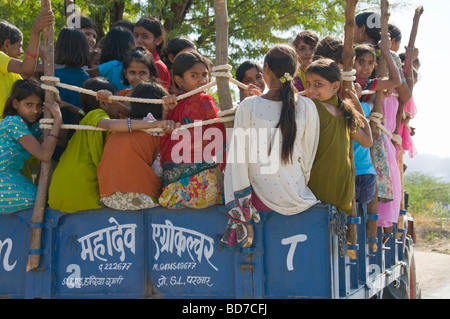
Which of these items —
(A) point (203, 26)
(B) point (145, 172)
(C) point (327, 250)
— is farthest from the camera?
(A) point (203, 26)

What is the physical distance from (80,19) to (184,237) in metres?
3.04

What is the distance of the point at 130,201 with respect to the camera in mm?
3223

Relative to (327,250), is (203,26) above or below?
above

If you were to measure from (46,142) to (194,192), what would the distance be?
95 centimetres

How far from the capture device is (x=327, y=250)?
2.85m

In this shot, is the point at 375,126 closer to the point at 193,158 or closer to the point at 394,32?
the point at 193,158

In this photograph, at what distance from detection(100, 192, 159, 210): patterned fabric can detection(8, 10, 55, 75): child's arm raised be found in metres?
1.16

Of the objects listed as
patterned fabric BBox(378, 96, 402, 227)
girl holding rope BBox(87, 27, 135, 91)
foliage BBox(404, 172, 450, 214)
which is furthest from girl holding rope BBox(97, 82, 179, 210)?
foliage BBox(404, 172, 450, 214)

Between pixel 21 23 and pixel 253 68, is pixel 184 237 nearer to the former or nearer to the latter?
pixel 253 68

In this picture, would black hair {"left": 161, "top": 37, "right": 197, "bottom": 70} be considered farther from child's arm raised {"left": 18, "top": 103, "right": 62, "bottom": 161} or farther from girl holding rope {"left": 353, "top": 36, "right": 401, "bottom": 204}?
child's arm raised {"left": 18, "top": 103, "right": 62, "bottom": 161}

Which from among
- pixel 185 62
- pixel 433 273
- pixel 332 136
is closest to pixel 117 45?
pixel 185 62

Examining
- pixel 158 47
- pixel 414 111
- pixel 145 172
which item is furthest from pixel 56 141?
pixel 414 111

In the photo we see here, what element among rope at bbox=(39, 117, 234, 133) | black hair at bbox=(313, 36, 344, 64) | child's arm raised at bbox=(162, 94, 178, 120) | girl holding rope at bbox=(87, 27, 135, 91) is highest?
girl holding rope at bbox=(87, 27, 135, 91)

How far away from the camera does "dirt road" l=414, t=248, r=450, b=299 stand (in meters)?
8.34
